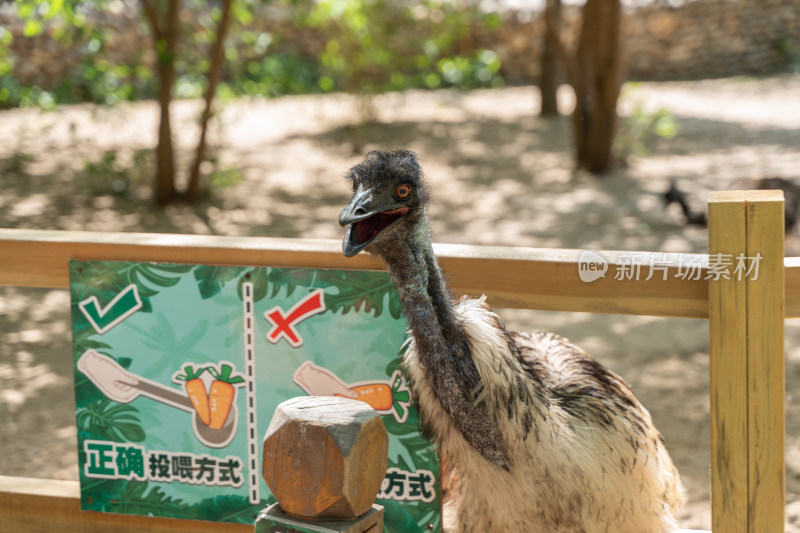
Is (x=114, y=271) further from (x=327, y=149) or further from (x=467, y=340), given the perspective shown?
(x=327, y=149)

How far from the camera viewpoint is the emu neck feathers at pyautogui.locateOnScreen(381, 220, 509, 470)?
2047mm

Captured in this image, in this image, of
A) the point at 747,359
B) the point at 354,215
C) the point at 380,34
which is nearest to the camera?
the point at 354,215

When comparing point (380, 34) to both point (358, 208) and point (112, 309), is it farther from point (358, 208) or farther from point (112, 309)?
point (358, 208)

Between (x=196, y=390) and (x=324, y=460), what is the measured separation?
1.10m

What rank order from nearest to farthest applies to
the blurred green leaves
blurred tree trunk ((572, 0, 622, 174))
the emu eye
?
the emu eye < the blurred green leaves < blurred tree trunk ((572, 0, 622, 174))

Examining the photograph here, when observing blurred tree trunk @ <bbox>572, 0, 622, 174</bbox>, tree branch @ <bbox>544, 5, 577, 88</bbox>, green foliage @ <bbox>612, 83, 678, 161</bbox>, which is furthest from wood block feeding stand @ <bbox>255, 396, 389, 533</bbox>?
tree branch @ <bbox>544, 5, 577, 88</bbox>

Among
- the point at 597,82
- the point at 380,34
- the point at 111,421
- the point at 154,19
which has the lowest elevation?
the point at 111,421

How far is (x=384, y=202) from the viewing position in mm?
1996

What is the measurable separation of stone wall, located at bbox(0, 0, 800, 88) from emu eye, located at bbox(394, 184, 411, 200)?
15.1 m

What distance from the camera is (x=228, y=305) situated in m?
2.55

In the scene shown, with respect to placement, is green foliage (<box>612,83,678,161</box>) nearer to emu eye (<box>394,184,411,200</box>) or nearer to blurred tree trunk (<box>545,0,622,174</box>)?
blurred tree trunk (<box>545,0,622,174</box>)

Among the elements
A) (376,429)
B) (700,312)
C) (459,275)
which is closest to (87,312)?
(459,275)

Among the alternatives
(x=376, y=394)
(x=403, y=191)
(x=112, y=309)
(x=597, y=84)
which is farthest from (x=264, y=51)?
(x=403, y=191)

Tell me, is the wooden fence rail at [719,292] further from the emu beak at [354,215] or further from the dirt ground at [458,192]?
the dirt ground at [458,192]
